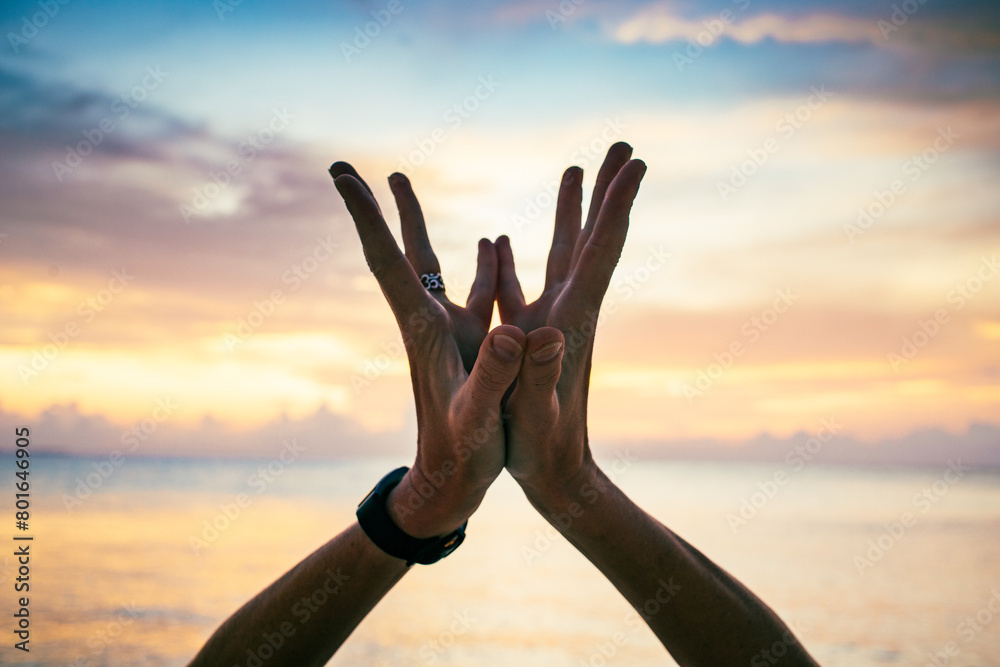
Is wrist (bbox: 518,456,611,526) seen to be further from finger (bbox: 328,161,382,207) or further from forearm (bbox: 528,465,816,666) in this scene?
finger (bbox: 328,161,382,207)

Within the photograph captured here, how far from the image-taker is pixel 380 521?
1.68 m

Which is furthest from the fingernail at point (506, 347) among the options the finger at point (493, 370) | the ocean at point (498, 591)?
the ocean at point (498, 591)

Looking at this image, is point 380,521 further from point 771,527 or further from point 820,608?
point 771,527

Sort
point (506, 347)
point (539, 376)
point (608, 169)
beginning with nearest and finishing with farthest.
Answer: point (506, 347)
point (539, 376)
point (608, 169)

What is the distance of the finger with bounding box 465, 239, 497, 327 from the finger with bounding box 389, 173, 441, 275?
152 mm

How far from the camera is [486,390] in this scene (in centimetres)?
144

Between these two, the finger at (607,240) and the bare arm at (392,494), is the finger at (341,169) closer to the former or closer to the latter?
the bare arm at (392,494)

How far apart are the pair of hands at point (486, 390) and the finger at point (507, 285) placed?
43 cm

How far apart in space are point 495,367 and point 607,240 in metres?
0.50

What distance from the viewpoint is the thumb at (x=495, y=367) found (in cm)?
134

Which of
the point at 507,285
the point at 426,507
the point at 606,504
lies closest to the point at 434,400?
the point at 426,507

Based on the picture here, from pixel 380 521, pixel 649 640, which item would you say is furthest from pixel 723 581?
pixel 649 640

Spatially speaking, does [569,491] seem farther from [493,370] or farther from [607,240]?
[607,240]

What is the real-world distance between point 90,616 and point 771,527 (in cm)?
1519
